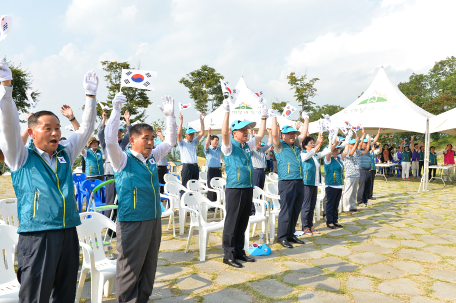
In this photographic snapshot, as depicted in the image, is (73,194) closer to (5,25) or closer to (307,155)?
(5,25)

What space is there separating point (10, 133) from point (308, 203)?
16.3 feet

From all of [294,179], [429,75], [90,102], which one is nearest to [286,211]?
[294,179]

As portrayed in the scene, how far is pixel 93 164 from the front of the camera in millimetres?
6875

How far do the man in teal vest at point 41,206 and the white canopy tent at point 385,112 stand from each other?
12225 millimetres

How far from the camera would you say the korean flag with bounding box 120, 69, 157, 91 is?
351 cm

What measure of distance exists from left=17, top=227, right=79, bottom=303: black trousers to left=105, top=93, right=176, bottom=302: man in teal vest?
0.53m

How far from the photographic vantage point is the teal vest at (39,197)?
6.61 ft

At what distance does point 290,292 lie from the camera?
3.43 meters

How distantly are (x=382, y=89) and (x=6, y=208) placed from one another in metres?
15.0

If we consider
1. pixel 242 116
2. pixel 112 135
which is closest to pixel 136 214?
pixel 112 135

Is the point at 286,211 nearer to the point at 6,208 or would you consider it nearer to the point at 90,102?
the point at 90,102

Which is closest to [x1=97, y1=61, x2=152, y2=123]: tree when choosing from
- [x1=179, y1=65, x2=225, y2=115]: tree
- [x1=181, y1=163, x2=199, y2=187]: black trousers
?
[x1=179, y1=65, x2=225, y2=115]: tree

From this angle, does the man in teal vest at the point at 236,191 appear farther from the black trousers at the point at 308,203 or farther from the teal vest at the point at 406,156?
the teal vest at the point at 406,156

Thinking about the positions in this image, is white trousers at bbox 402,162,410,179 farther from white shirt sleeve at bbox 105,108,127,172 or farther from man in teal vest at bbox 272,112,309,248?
white shirt sleeve at bbox 105,108,127,172
